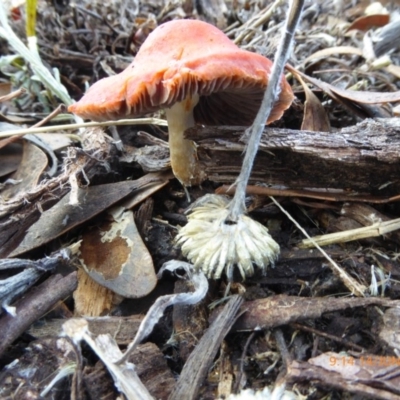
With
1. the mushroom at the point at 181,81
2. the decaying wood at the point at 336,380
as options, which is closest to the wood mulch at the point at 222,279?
the decaying wood at the point at 336,380

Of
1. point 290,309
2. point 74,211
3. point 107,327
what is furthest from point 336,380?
point 74,211

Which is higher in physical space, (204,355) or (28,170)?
(28,170)

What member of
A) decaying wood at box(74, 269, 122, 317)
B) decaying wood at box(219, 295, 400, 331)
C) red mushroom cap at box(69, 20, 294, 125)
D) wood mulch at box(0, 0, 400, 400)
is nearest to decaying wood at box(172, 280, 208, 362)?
wood mulch at box(0, 0, 400, 400)

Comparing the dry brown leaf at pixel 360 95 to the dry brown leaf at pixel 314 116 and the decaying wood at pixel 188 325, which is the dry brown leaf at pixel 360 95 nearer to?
the dry brown leaf at pixel 314 116

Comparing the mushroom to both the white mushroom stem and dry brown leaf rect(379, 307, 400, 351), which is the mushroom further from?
dry brown leaf rect(379, 307, 400, 351)

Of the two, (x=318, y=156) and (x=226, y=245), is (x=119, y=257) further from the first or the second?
(x=318, y=156)
